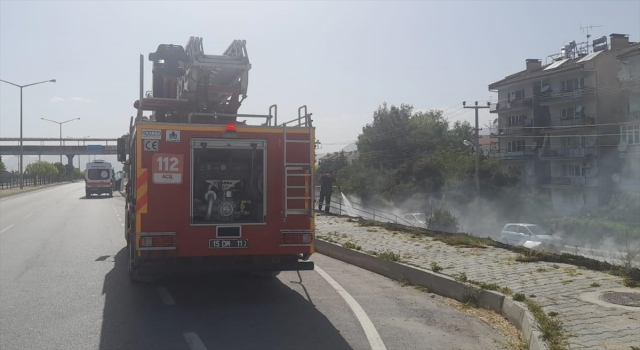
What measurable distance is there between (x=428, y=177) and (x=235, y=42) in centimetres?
4189

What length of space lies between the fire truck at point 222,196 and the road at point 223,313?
56cm

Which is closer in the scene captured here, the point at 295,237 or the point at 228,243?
the point at 228,243

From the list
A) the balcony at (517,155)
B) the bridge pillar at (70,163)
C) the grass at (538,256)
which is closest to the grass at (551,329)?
the grass at (538,256)

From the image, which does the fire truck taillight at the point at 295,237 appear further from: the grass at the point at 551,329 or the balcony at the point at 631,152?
the balcony at the point at 631,152

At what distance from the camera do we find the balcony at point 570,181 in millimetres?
44562

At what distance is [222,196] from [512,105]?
46.3 m

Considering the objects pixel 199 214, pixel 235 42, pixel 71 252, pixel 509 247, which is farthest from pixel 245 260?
pixel 71 252

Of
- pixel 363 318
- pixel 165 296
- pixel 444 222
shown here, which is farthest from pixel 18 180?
pixel 363 318

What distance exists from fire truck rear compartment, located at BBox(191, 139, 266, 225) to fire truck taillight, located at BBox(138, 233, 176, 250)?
0.45 m

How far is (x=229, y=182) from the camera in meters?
9.26

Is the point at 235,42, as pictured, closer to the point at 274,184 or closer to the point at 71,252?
the point at 274,184

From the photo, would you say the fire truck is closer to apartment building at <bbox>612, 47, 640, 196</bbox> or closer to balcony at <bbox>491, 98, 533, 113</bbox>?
apartment building at <bbox>612, 47, 640, 196</bbox>

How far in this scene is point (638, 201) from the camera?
38.4 metres

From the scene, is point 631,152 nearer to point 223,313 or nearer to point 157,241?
point 223,313
